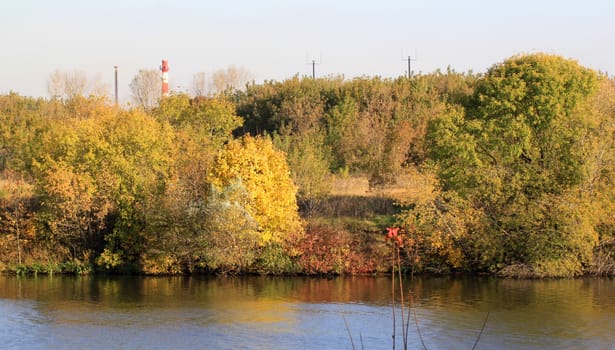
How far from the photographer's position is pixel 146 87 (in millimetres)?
70875

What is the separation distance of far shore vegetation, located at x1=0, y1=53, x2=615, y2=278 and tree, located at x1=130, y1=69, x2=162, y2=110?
95.6ft

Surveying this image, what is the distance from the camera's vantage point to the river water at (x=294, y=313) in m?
23.2

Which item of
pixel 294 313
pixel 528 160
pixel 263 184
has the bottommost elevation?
pixel 294 313

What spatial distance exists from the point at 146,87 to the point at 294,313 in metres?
47.3

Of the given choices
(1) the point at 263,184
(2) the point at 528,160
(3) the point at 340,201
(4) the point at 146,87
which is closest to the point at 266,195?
(1) the point at 263,184

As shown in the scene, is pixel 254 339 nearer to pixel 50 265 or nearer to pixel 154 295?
pixel 154 295

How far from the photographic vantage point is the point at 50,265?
37594mm

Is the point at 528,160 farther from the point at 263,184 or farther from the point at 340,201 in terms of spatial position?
the point at 263,184

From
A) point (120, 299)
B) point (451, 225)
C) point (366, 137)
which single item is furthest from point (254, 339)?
point (366, 137)

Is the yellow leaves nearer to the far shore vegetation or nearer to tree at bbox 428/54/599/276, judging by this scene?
the far shore vegetation

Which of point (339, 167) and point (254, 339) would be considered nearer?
point (254, 339)

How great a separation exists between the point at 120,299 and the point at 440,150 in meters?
15.7

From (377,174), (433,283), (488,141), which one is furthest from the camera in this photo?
(377,174)

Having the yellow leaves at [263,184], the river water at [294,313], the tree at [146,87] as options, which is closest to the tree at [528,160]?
the river water at [294,313]
